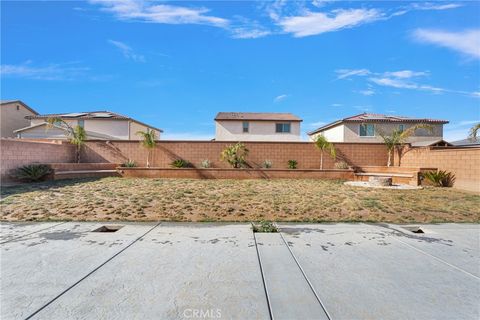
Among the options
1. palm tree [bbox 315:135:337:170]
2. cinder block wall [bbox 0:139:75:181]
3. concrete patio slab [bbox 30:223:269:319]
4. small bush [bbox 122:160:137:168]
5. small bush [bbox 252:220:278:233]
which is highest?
palm tree [bbox 315:135:337:170]

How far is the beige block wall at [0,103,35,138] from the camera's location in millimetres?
29734

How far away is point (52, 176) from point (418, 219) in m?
15.9

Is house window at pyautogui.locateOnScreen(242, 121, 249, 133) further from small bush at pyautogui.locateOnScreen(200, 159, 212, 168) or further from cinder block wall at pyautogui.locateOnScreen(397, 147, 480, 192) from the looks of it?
cinder block wall at pyautogui.locateOnScreen(397, 147, 480, 192)

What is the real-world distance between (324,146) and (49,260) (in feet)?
52.8

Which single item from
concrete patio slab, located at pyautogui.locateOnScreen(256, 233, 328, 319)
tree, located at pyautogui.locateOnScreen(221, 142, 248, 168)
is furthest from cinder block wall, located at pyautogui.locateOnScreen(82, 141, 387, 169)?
concrete patio slab, located at pyautogui.locateOnScreen(256, 233, 328, 319)

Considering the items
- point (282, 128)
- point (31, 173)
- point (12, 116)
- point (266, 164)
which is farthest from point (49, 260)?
point (12, 116)

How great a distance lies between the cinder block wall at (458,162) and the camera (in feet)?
42.8

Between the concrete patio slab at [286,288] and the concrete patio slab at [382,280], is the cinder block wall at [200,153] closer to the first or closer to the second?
the concrete patio slab at [382,280]

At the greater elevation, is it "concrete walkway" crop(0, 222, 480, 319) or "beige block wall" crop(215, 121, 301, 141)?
"beige block wall" crop(215, 121, 301, 141)

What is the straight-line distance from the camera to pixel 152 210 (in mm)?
8086

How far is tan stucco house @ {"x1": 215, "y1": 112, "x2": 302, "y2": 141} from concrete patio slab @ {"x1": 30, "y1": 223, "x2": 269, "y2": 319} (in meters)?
25.6

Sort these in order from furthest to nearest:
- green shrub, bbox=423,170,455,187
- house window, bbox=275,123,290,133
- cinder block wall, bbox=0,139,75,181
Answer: house window, bbox=275,123,290,133
green shrub, bbox=423,170,455,187
cinder block wall, bbox=0,139,75,181

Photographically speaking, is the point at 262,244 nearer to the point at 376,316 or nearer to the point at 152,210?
the point at 376,316

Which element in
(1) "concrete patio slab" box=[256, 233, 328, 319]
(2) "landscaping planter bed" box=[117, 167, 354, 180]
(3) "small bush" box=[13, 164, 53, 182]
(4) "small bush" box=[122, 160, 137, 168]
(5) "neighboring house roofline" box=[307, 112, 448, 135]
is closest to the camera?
(1) "concrete patio slab" box=[256, 233, 328, 319]
